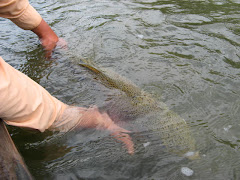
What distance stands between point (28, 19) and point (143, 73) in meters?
1.70

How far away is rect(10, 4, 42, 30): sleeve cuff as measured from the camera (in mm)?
2817

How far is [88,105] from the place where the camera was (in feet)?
8.38

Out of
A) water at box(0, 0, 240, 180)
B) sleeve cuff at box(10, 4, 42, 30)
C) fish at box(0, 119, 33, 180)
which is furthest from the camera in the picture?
sleeve cuff at box(10, 4, 42, 30)

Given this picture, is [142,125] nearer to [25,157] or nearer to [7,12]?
[25,157]

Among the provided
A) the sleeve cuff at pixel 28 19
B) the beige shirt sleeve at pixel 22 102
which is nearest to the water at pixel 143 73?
the beige shirt sleeve at pixel 22 102

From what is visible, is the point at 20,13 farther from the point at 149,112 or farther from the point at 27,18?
the point at 149,112

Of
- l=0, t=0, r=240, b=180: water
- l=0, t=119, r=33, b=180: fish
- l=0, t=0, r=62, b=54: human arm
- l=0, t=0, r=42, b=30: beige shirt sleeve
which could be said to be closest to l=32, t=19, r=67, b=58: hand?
l=0, t=0, r=62, b=54: human arm

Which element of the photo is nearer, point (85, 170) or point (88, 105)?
point (85, 170)

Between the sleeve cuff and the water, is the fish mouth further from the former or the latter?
the sleeve cuff

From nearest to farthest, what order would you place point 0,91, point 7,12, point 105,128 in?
1. point 0,91
2. point 105,128
3. point 7,12

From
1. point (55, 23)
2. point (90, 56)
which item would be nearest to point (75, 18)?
point (55, 23)

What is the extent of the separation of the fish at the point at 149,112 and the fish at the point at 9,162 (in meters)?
1.11

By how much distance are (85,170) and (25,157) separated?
0.58m

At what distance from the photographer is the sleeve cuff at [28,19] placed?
111 inches
